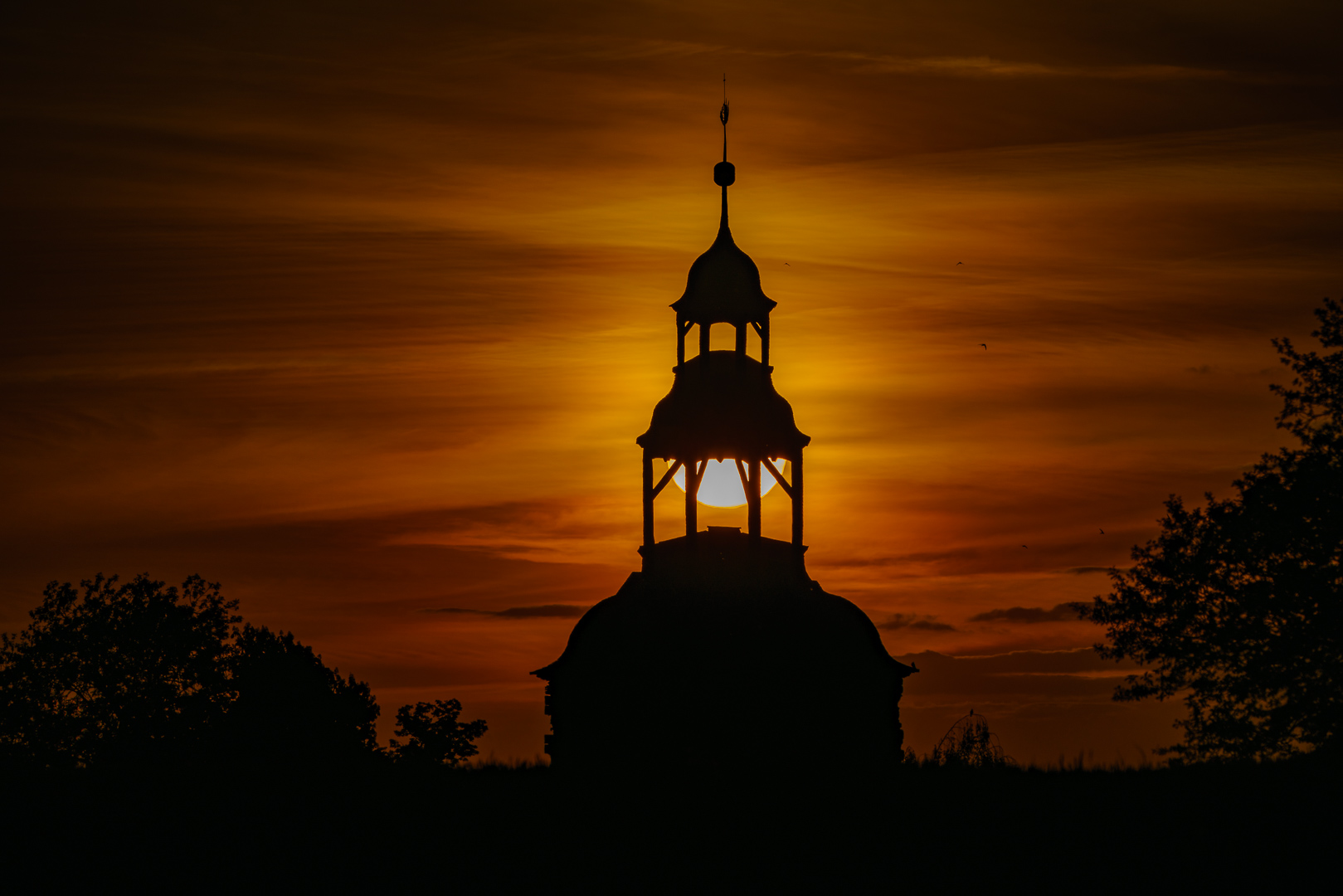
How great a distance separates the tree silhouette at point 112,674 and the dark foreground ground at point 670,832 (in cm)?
1894

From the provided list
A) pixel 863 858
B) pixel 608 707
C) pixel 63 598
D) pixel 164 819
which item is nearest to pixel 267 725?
pixel 63 598

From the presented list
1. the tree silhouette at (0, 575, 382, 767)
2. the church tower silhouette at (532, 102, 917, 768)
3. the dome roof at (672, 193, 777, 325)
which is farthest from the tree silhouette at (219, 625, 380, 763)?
the dome roof at (672, 193, 777, 325)

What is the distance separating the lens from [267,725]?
145ft

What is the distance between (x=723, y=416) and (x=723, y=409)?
163 millimetres

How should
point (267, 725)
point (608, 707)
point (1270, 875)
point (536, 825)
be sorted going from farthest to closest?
point (267, 725), point (608, 707), point (536, 825), point (1270, 875)

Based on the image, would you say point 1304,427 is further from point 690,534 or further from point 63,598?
point 63,598

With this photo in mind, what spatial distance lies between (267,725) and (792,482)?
21.1 m

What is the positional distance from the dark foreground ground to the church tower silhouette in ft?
9.20

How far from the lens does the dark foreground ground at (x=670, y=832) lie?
21.0 m

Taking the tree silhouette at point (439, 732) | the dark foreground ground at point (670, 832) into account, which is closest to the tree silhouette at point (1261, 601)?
the dark foreground ground at point (670, 832)

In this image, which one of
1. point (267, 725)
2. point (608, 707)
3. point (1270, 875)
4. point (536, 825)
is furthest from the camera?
point (267, 725)

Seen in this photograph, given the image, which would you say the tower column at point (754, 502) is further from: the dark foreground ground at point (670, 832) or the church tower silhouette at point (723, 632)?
the dark foreground ground at point (670, 832)

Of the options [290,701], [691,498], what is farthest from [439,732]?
[691,498]

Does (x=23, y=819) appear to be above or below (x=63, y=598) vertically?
below
